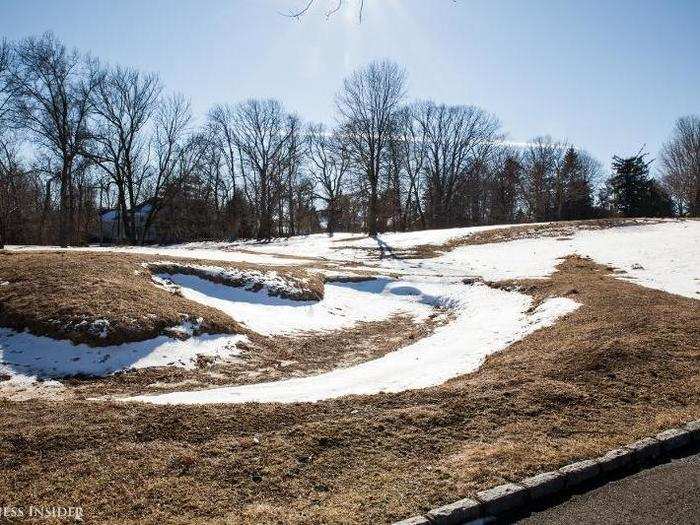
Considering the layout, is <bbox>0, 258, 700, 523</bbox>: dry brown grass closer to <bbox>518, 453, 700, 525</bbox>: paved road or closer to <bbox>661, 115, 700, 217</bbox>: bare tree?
<bbox>518, 453, 700, 525</bbox>: paved road

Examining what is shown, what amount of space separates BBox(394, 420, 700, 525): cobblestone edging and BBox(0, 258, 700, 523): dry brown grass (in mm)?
127

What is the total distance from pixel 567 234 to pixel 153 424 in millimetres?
30630

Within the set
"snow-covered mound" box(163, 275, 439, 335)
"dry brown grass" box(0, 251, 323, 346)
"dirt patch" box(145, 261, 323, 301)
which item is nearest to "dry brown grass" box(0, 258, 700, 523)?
"dry brown grass" box(0, 251, 323, 346)

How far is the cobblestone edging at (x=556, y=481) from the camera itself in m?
3.76

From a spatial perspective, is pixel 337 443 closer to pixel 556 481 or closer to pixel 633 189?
pixel 556 481

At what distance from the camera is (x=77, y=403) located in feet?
19.5

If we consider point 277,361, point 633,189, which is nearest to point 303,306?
point 277,361

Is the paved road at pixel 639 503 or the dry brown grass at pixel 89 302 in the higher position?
the dry brown grass at pixel 89 302

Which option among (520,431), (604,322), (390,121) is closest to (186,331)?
(520,431)

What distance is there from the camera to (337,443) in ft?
15.8

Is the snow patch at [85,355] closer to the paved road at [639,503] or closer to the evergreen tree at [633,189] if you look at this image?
the paved road at [639,503]

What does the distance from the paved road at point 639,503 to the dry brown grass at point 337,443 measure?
0.39 m

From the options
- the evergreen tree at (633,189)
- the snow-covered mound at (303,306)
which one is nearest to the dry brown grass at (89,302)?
the snow-covered mound at (303,306)

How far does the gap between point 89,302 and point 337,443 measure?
7201 millimetres
